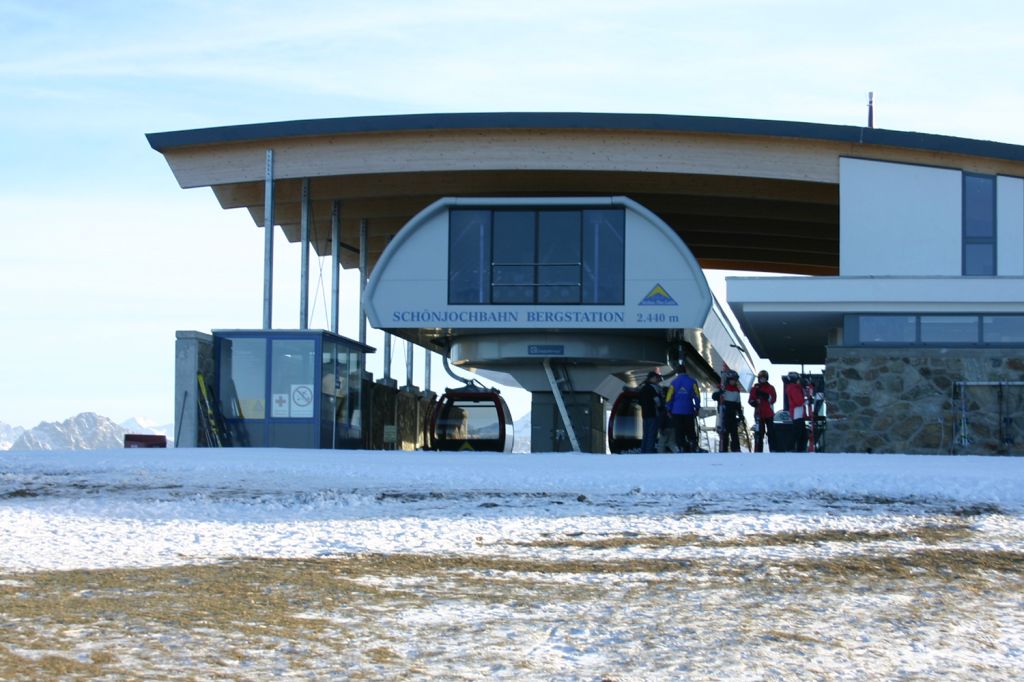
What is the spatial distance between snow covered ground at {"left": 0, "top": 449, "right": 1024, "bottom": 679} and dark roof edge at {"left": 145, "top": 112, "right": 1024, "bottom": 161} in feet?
37.9

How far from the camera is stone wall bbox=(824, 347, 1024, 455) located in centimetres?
2452

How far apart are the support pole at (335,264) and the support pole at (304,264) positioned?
1.35 metres

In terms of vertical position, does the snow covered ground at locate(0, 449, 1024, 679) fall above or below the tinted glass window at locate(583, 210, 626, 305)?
below

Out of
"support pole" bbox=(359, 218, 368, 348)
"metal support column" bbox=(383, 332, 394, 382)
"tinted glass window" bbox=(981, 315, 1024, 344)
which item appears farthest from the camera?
"metal support column" bbox=(383, 332, 394, 382)

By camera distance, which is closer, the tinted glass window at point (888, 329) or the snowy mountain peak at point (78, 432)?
the tinted glass window at point (888, 329)

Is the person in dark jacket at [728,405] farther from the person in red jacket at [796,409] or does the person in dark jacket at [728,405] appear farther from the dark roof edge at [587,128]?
the dark roof edge at [587,128]

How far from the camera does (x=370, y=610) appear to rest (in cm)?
768

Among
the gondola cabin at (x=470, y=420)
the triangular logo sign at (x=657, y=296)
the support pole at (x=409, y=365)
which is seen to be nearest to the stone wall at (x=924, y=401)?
the triangular logo sign at (x=657, y=296)

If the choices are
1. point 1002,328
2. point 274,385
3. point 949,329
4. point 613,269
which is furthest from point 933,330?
point 274,385

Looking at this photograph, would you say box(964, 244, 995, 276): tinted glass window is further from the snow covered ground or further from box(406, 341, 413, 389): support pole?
box(406, 341, 413, 389): support pole

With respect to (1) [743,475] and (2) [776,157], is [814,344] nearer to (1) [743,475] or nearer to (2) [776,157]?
(2) [776,157]

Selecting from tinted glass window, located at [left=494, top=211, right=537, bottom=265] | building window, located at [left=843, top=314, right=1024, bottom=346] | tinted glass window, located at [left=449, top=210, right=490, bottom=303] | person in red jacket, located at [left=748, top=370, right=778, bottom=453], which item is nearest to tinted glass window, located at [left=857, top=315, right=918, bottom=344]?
building window, located at [left=843, top=314, right=1024, bottom=346]

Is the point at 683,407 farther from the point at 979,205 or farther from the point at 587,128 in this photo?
the point at 979,205

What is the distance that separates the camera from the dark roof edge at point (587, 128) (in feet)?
88.1
